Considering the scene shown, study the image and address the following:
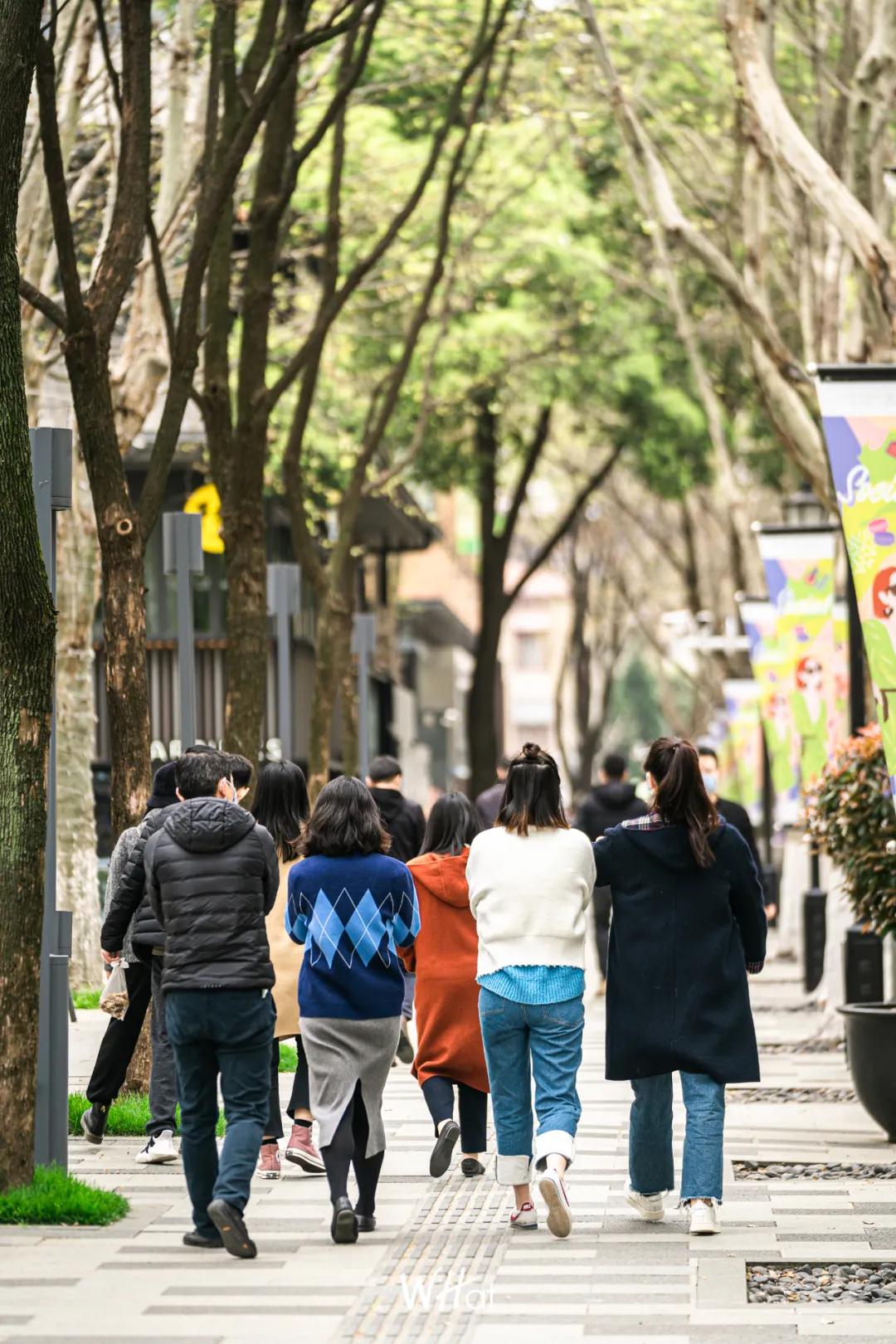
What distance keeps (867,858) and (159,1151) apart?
4196 millimetres

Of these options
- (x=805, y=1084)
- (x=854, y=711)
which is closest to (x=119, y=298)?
(x=805, y=1084)

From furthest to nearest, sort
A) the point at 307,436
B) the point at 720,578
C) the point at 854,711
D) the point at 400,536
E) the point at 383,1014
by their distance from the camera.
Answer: the point at 720,578, the point at 400,536, the point at 307,436, the point at 854,711, the point at 383,1014

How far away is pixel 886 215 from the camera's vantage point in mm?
16047

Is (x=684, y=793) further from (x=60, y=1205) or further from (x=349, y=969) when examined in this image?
(x=60, y=1205)

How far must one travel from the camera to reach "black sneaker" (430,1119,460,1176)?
9.80 metres

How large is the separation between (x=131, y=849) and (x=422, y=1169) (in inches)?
74.7

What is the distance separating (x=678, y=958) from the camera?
8453mm

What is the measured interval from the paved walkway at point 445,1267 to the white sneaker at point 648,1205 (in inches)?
3.2

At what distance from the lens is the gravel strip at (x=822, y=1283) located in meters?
7.38

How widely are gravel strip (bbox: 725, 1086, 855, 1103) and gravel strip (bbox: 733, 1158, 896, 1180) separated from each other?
9.04 feet

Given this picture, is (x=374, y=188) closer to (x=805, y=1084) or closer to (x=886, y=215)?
(x=886, y=215)

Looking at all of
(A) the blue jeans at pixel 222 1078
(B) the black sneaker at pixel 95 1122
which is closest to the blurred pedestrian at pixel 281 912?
(B) the black sneaker at pixel 95 1122

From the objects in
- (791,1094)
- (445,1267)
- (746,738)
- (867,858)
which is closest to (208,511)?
(746,738)

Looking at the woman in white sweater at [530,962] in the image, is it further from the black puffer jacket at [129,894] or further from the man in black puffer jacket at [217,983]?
the black puffer jacket at [129,894]
